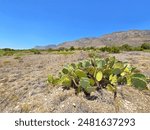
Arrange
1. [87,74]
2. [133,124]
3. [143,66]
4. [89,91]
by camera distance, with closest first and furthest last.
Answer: [133,124] → [89,91] → [87,74] → [143,66]

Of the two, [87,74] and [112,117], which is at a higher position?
[87,74]

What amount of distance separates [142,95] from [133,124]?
1752 millimetres

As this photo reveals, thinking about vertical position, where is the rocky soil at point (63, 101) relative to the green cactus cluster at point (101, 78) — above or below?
below

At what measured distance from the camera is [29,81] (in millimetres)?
6383

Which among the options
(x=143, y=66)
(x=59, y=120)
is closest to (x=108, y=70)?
(x=59, y=120)

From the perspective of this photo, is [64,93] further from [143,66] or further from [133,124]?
[143,66]

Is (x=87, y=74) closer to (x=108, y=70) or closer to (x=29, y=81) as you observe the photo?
(x=108, y=70)

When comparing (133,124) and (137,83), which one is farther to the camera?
(137,83)

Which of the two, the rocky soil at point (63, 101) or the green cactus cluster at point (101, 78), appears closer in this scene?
the rocky soil at point (63, 101)

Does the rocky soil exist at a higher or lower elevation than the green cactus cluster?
lower

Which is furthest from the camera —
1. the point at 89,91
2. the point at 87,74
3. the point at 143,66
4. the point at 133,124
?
the point at 143,66

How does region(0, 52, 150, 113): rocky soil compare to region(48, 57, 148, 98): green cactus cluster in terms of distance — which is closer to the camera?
region(0, 52, 150, 113): rocky soil

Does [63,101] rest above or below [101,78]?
below

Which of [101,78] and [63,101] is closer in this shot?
[63,101]
